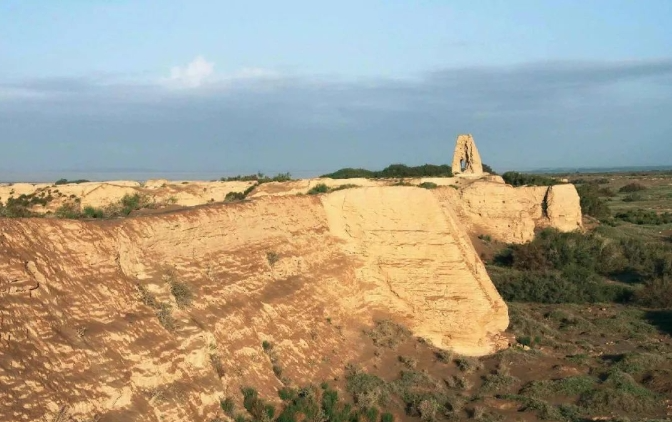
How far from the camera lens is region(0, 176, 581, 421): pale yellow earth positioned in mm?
8016

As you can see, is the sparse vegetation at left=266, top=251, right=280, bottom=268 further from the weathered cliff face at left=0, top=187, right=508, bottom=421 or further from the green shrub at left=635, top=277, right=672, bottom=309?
the green shrub at left=635, top=277, right=672, bottom=309

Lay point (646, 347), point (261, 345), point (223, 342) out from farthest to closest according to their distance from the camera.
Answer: point (646, 347) → point (261, 345) → point (223, 342)

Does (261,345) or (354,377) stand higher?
(261,345)

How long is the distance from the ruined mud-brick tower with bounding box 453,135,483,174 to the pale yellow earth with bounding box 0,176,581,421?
28051 millimetres

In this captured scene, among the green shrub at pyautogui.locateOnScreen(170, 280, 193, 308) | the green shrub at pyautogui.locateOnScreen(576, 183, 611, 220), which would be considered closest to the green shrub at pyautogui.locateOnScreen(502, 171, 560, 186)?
the green shrub at pyautogui.locateOnScreen(576, 183, 611, 220)

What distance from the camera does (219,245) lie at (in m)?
12.1

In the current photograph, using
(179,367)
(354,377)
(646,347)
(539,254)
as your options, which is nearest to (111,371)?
(179,367)

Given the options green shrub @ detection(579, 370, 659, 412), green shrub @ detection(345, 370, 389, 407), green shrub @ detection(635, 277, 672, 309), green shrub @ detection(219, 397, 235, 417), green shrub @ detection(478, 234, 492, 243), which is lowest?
green shrub @ detection(635, 277, 672, 309)

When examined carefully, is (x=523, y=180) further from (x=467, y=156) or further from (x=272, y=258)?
(x=272, y=258)

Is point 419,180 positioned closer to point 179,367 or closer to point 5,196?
point 5,196

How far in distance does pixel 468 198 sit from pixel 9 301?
29.8 m

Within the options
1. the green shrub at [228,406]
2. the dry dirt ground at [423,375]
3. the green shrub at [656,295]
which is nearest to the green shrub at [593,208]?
the green shrub at [656,295]

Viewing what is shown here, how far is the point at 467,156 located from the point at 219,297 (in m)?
35.5

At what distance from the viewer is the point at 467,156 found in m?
44.8
